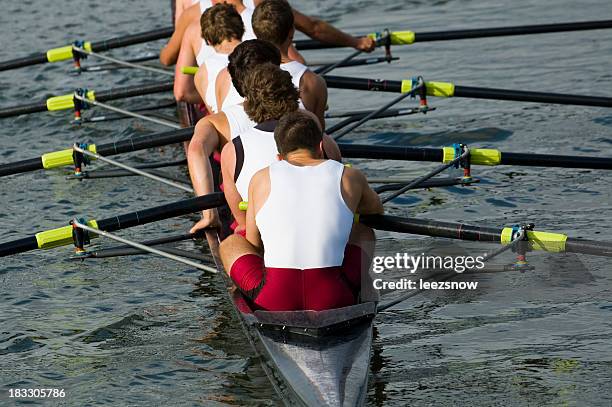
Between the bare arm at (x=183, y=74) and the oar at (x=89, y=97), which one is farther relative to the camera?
the oar at (x=89, y=97)

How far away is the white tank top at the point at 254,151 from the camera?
627 centimetres

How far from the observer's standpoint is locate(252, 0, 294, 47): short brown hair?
7566 millimetres

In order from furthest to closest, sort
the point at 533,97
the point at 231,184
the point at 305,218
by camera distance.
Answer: the point at 533,97 → the point at 231,184 → the point at 305,218

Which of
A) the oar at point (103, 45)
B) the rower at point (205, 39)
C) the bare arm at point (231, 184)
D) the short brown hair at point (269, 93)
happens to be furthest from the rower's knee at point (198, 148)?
the oar at point (103, 45)

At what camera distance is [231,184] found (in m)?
6.48

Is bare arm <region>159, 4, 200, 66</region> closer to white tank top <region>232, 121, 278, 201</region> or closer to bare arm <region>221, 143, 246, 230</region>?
bare arm <region>221, 143, 246, 230</region>

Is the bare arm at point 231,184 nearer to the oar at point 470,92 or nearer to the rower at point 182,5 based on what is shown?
the oar at point 470,92

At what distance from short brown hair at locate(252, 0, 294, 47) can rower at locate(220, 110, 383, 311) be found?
1921mm

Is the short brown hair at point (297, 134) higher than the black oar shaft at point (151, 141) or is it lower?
higher

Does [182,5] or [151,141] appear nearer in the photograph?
[151,141]

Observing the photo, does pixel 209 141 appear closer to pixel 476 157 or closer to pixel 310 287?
pixel 476 157

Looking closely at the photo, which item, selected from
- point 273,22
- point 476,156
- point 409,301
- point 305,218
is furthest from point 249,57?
point 409,301

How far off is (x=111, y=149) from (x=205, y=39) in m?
1.01

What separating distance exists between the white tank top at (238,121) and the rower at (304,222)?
1.35 m
